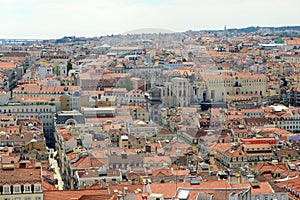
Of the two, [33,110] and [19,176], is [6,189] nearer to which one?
[19,176]

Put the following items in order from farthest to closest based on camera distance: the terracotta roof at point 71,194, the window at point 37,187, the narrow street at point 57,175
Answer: the narrow street at point 57,175, the window at point 37,187, the terracotta roof at point 71,194

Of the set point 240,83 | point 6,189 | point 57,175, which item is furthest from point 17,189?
point 240,83

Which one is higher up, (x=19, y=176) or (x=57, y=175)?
(x=19, y=176)

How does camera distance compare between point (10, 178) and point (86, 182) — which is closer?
point (10, 178)

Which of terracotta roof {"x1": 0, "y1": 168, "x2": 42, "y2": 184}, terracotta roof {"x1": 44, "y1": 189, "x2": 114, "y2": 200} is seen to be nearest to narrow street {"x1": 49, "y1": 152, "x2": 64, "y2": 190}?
terracotta roof {"x1": 0, "y1": 168, "x2": 42, "y2": 184}

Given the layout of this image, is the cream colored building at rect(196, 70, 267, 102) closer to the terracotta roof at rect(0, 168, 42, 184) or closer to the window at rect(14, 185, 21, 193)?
the terracotta roof at rect(0, 168, 42, 184)

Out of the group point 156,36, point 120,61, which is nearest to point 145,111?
point 156,36

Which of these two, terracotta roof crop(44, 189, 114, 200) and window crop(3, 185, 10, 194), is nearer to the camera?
terracotta roof crop(44, 189, 114, 200)

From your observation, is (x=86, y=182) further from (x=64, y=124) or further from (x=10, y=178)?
(x=64, y=124)

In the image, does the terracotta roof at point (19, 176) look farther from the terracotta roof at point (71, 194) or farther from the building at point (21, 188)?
the terracotta roof at point (71, 194)

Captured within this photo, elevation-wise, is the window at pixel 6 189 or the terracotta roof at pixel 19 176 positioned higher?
the terracotta roof at pixel 19 176

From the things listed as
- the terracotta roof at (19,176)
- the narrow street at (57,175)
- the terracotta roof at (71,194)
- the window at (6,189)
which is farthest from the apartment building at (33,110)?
the window at (6,189)
